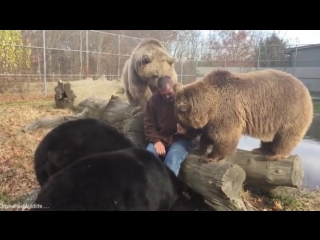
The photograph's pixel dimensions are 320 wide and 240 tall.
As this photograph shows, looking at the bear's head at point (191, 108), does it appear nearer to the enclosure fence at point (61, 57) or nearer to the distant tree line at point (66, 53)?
the distant tree line at point (66, 53)

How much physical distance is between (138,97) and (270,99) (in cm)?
249

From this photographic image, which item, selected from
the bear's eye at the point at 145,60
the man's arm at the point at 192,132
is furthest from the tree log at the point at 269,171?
the bear's eye at the point at 145,60

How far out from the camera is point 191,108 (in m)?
3.14

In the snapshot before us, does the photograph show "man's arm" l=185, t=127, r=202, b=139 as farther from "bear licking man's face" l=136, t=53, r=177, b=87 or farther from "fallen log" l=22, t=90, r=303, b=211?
"bear licking man's face" l=136, t=53, r=177, b=87

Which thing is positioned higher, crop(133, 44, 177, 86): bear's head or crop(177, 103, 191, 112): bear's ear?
crop(133, 44, 177, 86): bear's head

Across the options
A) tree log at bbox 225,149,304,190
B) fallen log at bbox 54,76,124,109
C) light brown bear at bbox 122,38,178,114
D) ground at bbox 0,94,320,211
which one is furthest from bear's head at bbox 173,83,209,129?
fallen log at bbox 54,76,124,109

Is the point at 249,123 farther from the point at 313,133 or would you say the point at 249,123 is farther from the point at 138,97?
the point at 313,133

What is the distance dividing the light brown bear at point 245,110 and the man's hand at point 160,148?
0.39 m

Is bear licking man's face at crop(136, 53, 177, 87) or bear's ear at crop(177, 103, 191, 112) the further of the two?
bear licking man's face at crop(136, 53, 177, 87)

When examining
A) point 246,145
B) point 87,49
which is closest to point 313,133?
point 246,145

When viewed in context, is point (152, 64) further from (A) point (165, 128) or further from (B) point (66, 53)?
(B) point (66, 53)

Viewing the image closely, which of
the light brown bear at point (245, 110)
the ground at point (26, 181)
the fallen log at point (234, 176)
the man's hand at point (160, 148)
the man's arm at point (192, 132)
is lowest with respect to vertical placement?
the ground at point (26, 181)

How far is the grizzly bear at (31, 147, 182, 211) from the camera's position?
2027 mm

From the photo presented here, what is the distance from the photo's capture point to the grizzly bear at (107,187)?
6.65ft
